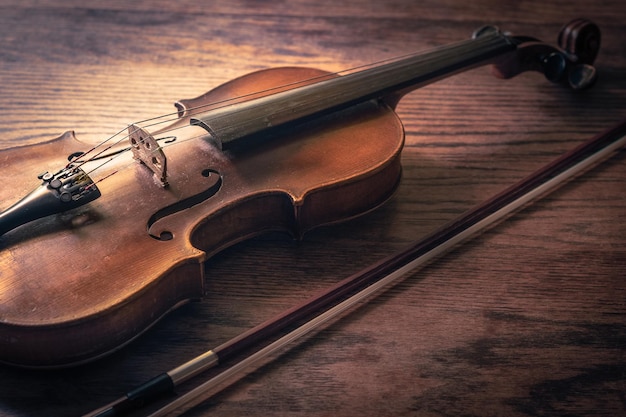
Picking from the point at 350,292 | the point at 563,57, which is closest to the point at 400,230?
the point at 350,292

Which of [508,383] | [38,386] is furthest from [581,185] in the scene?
[38,386]

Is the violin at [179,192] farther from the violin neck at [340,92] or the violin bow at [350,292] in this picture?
the violin bow at [350,292]

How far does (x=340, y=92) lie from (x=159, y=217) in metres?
0.49

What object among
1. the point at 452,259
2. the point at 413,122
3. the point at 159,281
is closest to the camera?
the point at 159,281

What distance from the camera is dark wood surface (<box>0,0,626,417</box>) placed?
1.17 metres

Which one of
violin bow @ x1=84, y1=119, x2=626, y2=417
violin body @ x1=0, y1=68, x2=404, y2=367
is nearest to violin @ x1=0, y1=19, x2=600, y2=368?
violin body @ x1=0, y1=68, x2=404, y2=367

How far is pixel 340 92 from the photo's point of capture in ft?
4.87

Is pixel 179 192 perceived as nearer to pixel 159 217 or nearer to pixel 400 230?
pixel 159 217

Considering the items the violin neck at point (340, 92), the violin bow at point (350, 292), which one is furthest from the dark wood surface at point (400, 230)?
the violin neck at point (340, 92)

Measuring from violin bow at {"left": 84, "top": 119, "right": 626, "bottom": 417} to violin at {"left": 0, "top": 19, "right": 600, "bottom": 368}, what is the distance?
0.37ft

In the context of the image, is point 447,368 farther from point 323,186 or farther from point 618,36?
point 618,36

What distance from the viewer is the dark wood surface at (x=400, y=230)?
3.83 ft

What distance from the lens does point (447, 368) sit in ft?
3.95

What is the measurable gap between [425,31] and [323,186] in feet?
3.15
